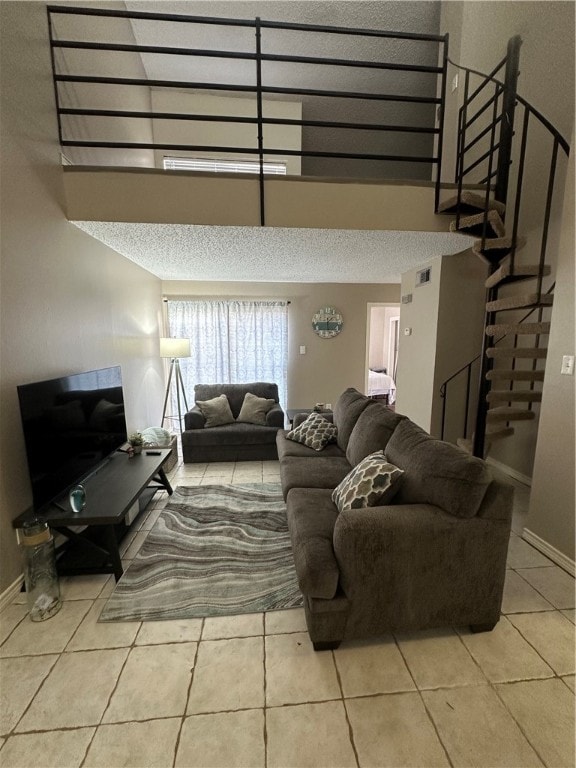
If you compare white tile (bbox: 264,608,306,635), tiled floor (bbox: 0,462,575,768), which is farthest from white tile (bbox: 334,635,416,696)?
white tile (bbox: 264,608,306,635)

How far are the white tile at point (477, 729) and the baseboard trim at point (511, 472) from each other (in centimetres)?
245

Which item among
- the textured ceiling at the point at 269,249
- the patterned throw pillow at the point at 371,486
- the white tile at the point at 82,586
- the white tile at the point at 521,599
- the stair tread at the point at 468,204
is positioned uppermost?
the stair tread at the point at 468,204

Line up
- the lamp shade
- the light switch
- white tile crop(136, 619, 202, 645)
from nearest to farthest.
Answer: white tile crop(136, 619, 202, 645), the light switch, the lamp shade

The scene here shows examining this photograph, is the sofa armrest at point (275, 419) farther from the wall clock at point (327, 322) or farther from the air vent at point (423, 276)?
the air vent at point (423, 276)

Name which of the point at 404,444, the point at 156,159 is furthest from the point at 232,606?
the point at 156,159

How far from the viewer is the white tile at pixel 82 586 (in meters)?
1.88

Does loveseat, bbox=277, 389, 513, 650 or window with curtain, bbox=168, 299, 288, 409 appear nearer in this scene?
loveseat, bbox=277, 389, 513, 650

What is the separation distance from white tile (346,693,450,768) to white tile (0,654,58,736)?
4.23 feet

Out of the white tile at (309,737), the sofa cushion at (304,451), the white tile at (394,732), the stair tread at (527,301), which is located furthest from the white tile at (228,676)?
the stair tread at (527,301)

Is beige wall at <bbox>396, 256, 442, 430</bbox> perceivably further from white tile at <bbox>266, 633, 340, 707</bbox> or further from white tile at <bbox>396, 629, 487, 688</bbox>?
white tile at <bbox>266, 633, 340, 707</bbox>

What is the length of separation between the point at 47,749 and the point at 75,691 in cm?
19

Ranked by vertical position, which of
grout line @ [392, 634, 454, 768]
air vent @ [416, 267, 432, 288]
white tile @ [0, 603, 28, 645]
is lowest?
white tile @ [0, 603, 28, 645]

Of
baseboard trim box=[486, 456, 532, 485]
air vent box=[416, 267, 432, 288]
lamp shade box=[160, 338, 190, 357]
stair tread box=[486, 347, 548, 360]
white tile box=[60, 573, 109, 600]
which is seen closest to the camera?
white tile box=[60, 573, 109, 600]

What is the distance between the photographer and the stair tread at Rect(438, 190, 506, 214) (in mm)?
2461
